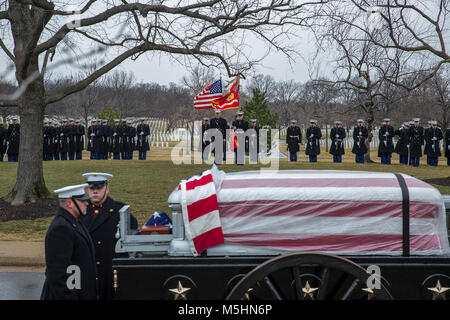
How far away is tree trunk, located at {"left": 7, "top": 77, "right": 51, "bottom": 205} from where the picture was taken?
9.91 meters

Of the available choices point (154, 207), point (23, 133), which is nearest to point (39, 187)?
point (23, 133)

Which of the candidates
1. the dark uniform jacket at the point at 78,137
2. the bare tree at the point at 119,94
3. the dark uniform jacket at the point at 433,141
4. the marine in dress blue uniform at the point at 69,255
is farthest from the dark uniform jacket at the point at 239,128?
the bare tree at the point at 119,94

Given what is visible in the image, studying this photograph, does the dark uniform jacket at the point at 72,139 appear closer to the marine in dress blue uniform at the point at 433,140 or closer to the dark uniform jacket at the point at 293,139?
the dark uniform jacket at the point at 293,139

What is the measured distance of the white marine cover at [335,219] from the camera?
330cm

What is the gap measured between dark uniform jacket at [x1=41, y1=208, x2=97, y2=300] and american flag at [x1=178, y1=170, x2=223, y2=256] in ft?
2.59

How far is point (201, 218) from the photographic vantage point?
10.8ft

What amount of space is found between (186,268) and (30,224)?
632cm

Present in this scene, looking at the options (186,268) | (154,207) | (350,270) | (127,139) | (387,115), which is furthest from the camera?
(387,115)

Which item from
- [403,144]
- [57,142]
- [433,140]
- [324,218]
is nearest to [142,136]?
[57,142]

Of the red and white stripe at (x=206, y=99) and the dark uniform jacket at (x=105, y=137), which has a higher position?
the red and white stripe at (x=206, y=99)

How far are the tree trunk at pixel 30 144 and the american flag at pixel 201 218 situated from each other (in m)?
7.73
